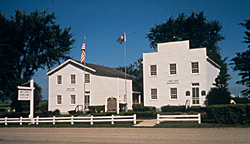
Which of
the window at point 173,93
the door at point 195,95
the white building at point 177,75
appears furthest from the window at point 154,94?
the door at point 195,95

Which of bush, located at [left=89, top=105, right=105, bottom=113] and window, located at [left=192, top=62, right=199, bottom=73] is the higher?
window, located at [left=192, top=62, right=199, bottom=73]

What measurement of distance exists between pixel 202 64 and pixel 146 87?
765cm

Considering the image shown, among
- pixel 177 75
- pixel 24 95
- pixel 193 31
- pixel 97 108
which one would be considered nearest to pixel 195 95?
pixel 177 75

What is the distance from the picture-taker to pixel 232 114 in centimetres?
1833

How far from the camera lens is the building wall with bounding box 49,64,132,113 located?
38.5 metres

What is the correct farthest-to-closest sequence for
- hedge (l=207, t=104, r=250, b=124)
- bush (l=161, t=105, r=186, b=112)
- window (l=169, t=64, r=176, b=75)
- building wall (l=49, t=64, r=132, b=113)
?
1. building wall (l=49, t=64, r=132, b=113)
2. window (l=169, t=64, r=176, b=75)
3. bush (l=161, t=105, r=186, b=112)
4. hedge (l=207, t=104, r=250, b=124)

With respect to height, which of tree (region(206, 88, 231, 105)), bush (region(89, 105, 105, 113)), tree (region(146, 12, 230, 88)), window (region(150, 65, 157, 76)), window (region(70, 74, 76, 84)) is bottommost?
bush (region(89, 105, 105, 113))

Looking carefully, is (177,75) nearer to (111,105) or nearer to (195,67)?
(195,67)

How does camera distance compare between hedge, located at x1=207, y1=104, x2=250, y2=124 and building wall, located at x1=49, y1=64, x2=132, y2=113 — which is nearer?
hedge, located at x1=207, y1=104, x2=250, y2=124

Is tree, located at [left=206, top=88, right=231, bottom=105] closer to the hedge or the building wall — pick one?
the hedge

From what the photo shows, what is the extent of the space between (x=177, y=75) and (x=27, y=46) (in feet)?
88.5

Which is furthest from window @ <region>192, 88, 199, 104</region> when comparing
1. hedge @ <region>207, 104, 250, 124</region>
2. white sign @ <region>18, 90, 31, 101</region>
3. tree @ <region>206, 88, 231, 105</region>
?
white sign @ <region>18, 90, 31, 101</region>

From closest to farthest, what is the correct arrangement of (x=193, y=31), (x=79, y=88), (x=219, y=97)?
(x=219, y=97) → (x=79, y=88) → (x=193, y=31)

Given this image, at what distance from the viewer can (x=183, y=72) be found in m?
33.4
